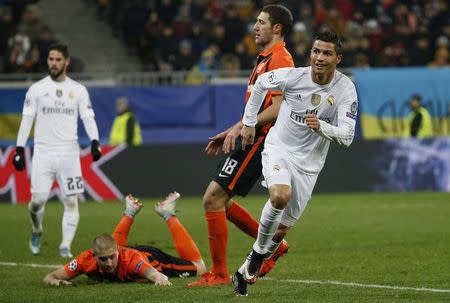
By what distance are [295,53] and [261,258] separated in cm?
1565

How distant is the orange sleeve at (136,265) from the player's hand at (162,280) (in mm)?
140

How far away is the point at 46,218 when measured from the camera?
17859mm

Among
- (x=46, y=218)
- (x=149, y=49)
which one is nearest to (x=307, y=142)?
(x=46, y=218)

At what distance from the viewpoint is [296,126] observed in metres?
9.21

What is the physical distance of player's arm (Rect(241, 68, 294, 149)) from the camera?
911cm

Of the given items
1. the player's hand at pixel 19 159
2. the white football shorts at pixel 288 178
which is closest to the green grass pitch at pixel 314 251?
the white football shorts at pixel 288 178

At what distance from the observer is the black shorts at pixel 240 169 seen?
977 cm

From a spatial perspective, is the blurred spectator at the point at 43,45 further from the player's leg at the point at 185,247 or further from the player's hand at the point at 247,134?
the player's hand at the point at 247,134

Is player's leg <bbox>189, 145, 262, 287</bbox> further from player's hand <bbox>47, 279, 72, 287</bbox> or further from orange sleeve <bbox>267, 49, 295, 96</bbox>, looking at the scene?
player's hand <bbox>47, 279, 72, 287</bbox>

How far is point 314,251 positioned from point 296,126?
13.3 ft

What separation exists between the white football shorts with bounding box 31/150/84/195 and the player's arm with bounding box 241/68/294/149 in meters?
4.28

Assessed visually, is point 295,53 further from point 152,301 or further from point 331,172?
point 152,301

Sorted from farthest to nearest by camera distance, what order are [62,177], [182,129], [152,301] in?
[182,129] → [62,177] → [152,301]

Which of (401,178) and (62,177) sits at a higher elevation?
(62,177)
